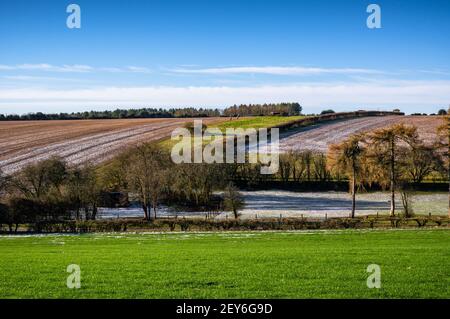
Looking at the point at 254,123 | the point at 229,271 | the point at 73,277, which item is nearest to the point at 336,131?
the point at 254,123

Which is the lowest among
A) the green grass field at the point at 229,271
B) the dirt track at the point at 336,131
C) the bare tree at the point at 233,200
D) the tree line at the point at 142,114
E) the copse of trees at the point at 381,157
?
the bare tree at the point at 233,200

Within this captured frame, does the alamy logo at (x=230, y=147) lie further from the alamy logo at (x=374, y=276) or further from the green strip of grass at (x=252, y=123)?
the alamy logo at (x=374, y=276)

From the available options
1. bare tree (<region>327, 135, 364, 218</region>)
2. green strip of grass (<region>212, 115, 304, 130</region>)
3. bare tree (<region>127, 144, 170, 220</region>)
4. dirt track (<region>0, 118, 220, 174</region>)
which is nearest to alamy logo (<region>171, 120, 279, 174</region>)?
green strip of grass (<region>212, 115, 304, 130</region>)

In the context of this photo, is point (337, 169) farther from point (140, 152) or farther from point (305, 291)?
point (305, 291)

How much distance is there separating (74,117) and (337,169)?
119970 millimetres

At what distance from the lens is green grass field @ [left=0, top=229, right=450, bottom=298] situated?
627 inches

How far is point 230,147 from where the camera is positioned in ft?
268

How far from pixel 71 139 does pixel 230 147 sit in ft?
128

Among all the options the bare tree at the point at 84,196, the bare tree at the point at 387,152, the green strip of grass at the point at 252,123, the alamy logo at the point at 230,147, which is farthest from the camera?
the green strip of grass at the point at 252,123

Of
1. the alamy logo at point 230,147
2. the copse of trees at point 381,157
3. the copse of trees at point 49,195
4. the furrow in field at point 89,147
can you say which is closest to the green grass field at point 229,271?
the copse of trees at point 49,195

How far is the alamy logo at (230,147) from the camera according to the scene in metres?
72.4

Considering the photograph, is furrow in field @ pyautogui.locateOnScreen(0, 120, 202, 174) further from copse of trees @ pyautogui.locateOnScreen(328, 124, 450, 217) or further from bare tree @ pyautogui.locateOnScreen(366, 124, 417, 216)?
bare tree @ pyautogui.locateOnScreen(366, 124, 417, 216)

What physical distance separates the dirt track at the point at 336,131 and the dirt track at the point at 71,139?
89.5 feet
